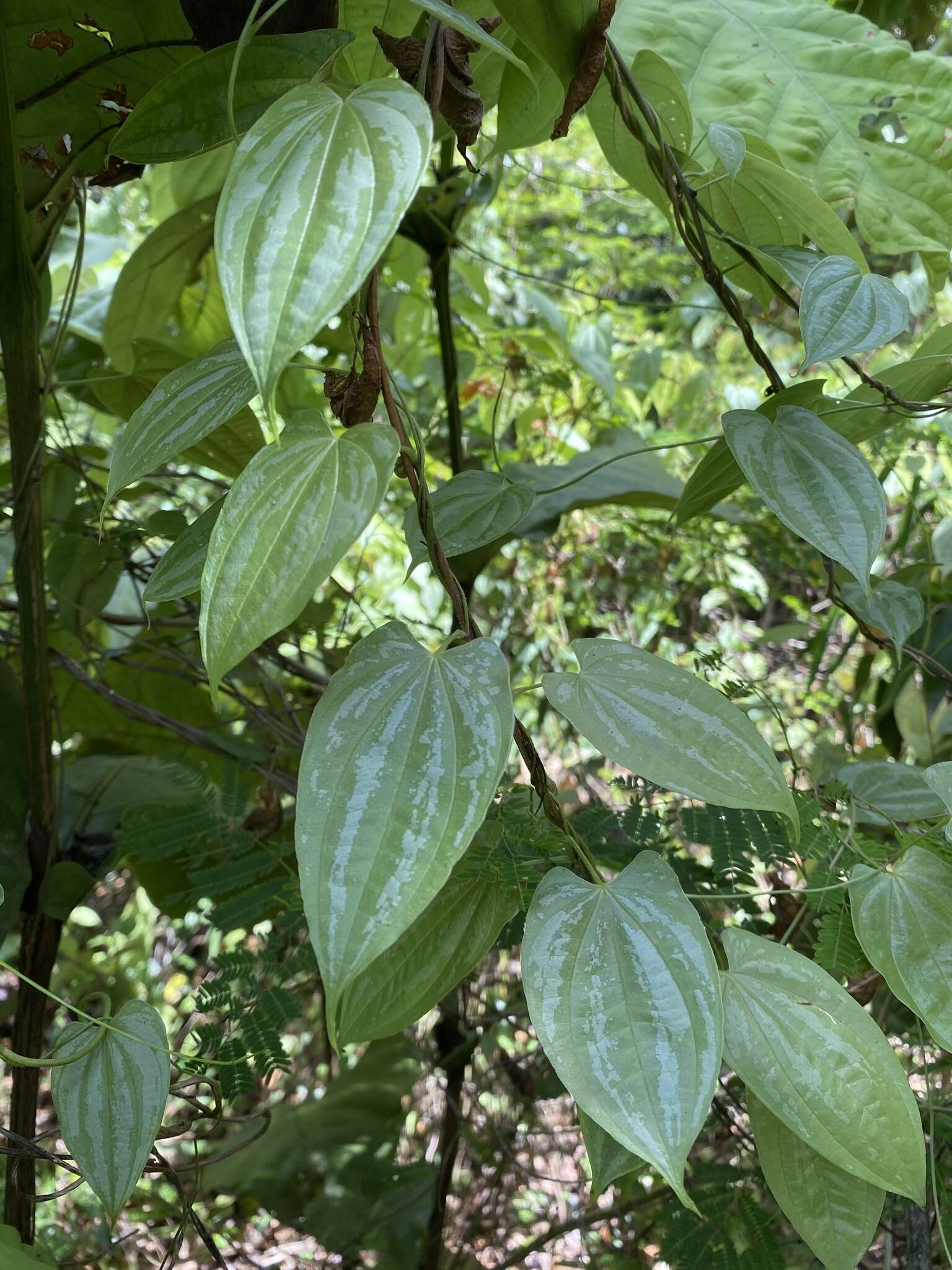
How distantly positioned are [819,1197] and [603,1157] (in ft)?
0.35

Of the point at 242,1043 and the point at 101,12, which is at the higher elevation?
the point at 101,12

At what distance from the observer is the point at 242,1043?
0.62m

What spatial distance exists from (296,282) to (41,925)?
59cm

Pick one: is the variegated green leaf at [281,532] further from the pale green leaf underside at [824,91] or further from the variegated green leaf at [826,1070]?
the pale green leaf underside at [824,91]

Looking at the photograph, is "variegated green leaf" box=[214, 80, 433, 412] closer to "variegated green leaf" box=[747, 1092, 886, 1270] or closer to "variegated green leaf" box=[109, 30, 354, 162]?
"variegated green leaf" box=[109, 30, 354, 162]

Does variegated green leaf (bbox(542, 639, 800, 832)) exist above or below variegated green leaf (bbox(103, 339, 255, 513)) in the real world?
below

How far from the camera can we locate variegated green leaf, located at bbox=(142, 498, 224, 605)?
410 millimetres

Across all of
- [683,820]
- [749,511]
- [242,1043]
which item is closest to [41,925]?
[242,1043]

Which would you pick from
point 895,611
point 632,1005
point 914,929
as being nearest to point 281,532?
point 632,1005

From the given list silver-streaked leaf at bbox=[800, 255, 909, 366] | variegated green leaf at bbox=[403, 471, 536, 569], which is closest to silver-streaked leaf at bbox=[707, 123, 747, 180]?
silver-streaked leaf at bbox=[800, 255, 909, 366]

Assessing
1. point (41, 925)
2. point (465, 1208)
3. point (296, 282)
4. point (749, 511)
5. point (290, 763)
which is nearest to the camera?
point (296, 282)

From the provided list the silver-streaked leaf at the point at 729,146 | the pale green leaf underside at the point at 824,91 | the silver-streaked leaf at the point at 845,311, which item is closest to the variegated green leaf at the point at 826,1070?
the silver-streaked leaf at the point at 845,311

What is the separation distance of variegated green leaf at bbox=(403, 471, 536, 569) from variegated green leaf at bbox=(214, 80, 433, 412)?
0.21 m

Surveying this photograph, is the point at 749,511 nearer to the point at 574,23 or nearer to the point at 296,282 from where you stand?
the point at 574,23
